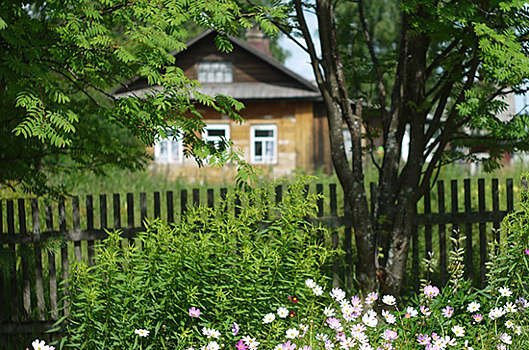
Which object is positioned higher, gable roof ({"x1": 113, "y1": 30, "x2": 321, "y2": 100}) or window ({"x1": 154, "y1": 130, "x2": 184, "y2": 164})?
gable roof ({"x1": 113, "y1": 30, "x2": 321, "y2": 100})

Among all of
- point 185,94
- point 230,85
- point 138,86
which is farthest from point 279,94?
point 185,94

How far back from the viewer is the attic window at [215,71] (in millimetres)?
20047

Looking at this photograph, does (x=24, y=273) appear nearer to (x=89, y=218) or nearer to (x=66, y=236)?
(x=66, y=236)

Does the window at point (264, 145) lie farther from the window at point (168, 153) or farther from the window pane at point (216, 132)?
the window at point (168, 153)

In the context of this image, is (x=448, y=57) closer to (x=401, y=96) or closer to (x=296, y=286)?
(x=401, y=96)

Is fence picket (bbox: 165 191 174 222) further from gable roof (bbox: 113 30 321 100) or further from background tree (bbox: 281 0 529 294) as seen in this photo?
gable roof (bbox: 113 30 321 100)

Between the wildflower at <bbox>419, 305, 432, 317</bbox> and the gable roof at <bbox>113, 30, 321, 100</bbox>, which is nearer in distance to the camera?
the wildflower at <bbox>419, 305, 432, 317</bbox>

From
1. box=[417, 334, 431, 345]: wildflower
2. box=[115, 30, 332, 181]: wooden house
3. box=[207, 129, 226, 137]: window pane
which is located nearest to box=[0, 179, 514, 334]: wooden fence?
box=[417, 334, 431, 345]: wildflower

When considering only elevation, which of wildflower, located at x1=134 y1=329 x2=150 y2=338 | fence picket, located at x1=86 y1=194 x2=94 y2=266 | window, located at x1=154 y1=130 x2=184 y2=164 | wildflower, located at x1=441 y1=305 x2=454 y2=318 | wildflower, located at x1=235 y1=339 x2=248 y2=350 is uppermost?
window, located at x1=154 y1=130 x2=184 y2=164

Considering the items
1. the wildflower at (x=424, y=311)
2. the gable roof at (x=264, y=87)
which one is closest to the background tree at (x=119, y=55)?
the wildflower at (x=424, y=311)

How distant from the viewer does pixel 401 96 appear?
17.9 ft

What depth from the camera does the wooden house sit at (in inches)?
767

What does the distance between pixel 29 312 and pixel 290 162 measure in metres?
14.7

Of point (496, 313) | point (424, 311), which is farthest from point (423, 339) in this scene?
point (496, 313)
